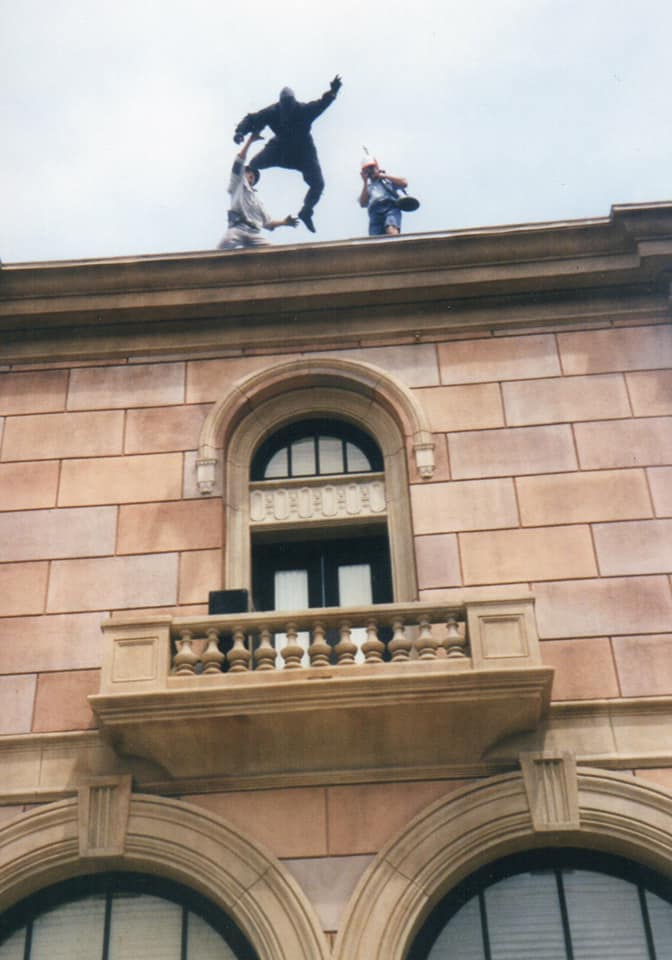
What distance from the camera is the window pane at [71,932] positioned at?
488 inches

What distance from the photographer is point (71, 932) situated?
12570 mm

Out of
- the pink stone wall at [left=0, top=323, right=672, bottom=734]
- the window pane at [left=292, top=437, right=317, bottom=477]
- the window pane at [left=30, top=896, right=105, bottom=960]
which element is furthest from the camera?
the window pane at [left=292, top=437, right=317, bottom=477]

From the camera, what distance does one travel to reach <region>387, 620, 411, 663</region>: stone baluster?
504 inches

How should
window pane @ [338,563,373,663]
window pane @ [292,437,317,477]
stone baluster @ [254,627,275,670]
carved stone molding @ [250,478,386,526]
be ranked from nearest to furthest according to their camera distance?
stone baluster @ [254,627,275,670]
window pane @ [338,563,373,663]
carved stone molding @ [250,478,386,526]
window pane @ [292,437,317,477]

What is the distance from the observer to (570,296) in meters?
16.6

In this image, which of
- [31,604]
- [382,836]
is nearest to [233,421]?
[31,604]

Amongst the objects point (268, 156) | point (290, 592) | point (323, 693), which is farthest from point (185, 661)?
point (268, 156)

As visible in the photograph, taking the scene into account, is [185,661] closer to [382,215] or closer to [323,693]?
[323,693]

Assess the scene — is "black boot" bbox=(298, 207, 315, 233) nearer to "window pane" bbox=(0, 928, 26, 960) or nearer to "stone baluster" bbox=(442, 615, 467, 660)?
"stone baluster" bbox=(442, 615, 467, 660)

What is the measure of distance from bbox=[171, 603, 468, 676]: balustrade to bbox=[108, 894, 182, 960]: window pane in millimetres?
2444

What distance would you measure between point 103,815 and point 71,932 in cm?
122

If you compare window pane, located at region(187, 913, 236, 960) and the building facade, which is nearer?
A: window pane, located at region(187, 913, 236, 960)

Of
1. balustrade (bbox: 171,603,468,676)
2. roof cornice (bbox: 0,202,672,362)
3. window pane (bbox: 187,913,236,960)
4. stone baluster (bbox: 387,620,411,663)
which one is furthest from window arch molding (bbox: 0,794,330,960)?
roof cornice (bbox: 0,202,672,362)

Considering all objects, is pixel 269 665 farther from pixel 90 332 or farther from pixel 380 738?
pixel 90 332
